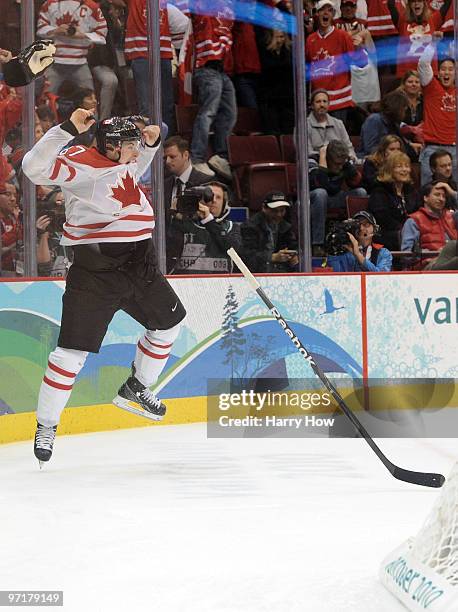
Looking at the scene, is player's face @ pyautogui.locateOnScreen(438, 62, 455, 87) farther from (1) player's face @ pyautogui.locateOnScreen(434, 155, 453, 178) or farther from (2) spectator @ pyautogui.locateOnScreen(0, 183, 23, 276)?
(2) spectator @ pyautogui.locateOnScreen(0, 183, 23, 276)

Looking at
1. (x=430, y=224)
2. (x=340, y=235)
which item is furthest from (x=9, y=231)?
(x=430, y=224)

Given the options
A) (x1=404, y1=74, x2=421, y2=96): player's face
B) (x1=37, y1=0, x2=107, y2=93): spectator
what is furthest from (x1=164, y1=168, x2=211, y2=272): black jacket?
(x1=404, y1=74, x2=421, y2=96): player's face

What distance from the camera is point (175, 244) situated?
503 cm

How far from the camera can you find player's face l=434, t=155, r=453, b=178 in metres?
5.68

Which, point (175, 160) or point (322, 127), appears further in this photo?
point (322, 127)

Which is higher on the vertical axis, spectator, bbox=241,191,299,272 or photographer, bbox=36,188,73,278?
photographer, bbox=36,188,73,278

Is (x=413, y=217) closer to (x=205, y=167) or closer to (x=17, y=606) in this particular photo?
(x=205, y=167)

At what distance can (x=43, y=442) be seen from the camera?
13.3ft

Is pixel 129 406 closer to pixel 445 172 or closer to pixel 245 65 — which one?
pixel 245 65

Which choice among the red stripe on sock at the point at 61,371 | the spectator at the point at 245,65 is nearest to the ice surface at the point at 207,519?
the red stripe on sock at the point at 61,371

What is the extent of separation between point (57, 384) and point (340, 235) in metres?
1.86

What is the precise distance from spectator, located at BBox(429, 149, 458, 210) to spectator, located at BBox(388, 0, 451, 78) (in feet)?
1.85

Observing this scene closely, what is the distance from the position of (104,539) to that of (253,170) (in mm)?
3096

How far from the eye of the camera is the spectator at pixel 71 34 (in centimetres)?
475
